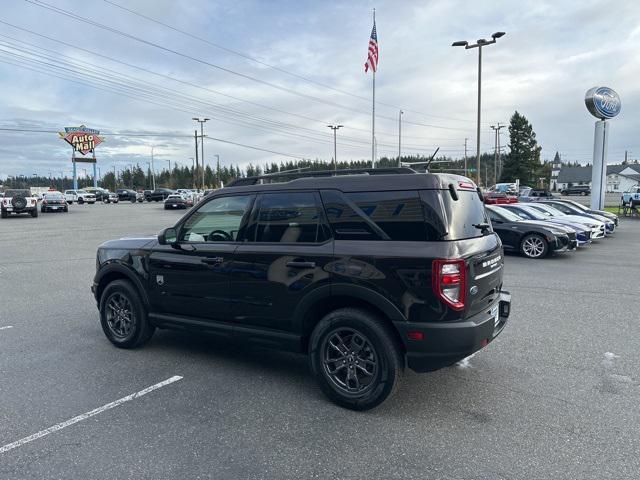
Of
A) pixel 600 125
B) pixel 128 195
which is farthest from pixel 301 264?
pixel 128 195

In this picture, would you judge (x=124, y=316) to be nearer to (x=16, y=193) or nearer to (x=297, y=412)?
(x=297, y=412)

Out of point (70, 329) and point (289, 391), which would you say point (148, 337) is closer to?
point (70, 329)

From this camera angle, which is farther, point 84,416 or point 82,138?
point 82,138

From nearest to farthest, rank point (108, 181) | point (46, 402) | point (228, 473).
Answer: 1. point (228, 473)
2. point (46, 402)
3. point (108, 181)

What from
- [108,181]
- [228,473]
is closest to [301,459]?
[228,473]

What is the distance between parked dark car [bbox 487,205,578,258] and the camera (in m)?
11.9

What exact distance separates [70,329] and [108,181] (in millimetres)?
138947

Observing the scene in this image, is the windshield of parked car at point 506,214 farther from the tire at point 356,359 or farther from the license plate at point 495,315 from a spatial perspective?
the tire at point 356,359

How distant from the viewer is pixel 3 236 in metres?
17.6

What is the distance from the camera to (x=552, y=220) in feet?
44.3

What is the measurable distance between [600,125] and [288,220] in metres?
25.6

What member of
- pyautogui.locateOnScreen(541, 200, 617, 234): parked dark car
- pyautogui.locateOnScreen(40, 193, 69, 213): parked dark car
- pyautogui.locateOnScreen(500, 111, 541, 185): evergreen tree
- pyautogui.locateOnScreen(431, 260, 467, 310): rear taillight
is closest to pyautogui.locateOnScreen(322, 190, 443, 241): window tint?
pyautogui.locateOnScreen(431, 260, 467, 310): rear taillight

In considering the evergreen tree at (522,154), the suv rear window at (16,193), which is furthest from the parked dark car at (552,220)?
the evergreen tree at (522,154)

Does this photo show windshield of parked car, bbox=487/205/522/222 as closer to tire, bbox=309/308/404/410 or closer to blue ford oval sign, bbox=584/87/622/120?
tire, bbox=309/308/404/410
